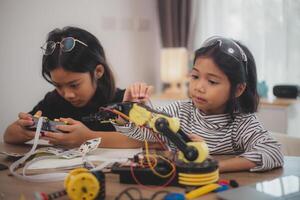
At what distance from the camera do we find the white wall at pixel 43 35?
2.16m

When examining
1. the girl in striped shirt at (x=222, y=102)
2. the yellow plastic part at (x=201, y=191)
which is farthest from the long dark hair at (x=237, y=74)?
the yellow plastic part at (x=201, y=191)

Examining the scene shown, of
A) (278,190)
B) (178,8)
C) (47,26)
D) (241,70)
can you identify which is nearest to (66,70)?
(241,70)

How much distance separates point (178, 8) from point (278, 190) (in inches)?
96.8

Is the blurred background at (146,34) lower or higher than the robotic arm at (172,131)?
higher

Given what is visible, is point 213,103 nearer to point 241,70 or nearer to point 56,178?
point 241,70

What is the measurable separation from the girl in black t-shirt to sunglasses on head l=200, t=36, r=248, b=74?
1.06ft

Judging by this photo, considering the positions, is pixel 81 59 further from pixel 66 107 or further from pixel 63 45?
pixel 66 107

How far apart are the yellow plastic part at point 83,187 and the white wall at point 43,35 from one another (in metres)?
1.59

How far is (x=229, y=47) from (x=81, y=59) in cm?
57

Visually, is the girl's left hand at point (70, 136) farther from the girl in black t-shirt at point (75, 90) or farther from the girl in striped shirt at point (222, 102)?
the girl in striped shirt at point (222, 102)

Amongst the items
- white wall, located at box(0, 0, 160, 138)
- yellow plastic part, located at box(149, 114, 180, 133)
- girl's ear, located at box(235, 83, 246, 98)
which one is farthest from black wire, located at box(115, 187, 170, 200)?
white wall, located at box(0, 0, 160, 138)

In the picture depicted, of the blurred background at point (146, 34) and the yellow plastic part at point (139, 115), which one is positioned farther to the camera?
the blurred background at point (146, 34)

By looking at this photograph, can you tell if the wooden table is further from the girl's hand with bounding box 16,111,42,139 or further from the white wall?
the white wall

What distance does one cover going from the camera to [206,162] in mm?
807
